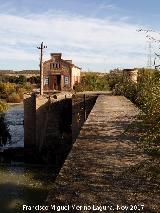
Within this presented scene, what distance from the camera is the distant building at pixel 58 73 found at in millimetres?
35156

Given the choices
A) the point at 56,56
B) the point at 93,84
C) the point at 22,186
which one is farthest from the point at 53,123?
the point at 93,84

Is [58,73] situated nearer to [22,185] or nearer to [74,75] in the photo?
[74,75]

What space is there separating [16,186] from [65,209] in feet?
39.8

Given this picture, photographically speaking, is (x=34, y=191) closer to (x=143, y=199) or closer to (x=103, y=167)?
(x=103, y=167)

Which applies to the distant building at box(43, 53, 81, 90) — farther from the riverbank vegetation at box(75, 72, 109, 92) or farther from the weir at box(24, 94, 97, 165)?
the weir at box(24, 94, 97, 165)

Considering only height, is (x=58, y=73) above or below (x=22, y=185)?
above

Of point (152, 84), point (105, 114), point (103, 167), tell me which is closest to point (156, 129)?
point (152, 84)

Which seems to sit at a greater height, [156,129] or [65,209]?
[156,129]

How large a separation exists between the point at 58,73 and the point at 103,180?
3029 centimetres

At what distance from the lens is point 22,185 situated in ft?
53.2

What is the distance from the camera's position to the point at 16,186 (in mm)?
16109

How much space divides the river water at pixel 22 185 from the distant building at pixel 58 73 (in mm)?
15646

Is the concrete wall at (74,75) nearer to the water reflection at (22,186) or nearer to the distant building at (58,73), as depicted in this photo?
the distant building at (58,73)

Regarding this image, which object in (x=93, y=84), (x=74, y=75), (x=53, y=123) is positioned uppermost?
(x=74, y=75)
